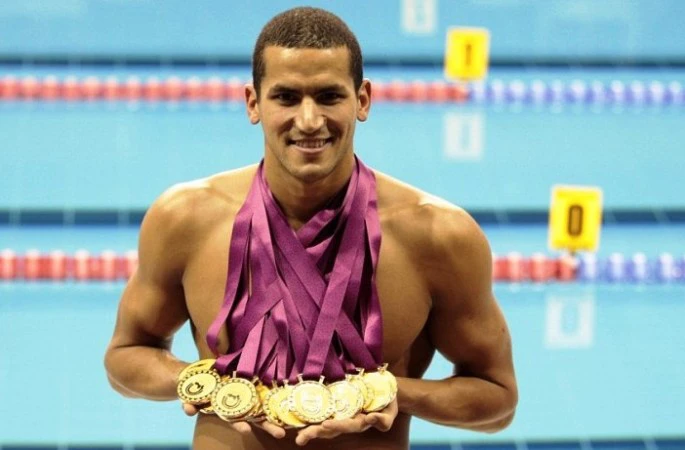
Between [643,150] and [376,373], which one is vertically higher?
[376,373]

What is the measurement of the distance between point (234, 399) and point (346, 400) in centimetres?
13

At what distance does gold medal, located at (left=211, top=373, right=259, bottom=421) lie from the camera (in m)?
1.70

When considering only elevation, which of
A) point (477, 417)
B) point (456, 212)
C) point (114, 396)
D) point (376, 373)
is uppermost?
point (456, 212)

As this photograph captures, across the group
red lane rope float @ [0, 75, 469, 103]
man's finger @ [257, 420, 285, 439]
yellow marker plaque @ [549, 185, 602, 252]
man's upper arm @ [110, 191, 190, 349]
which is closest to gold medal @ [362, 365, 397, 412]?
man's finger @ [257, 420, 285, 439]

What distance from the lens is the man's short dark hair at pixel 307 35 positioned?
5.68ft

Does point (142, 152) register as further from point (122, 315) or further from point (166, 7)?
point (122, 315)

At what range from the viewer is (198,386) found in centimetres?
176

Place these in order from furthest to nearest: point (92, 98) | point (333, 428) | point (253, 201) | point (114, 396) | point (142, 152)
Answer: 1. point (92, 98)
2. point (142, 152)
3. point (114, 396)
4. point (253, 201)
5. point (333, 428)

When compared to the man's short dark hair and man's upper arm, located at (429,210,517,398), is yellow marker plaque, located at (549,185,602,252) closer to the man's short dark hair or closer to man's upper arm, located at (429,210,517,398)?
man's upper arm, located at (429,210,517,398)

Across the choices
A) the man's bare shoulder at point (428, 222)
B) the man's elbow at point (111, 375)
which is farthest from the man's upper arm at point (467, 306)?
the man's elbow at point (111, 375)

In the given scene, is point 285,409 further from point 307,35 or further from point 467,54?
point 467,54

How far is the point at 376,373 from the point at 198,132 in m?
5.17

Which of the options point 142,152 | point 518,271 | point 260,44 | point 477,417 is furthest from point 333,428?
point 142,152

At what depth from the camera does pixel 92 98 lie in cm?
723
